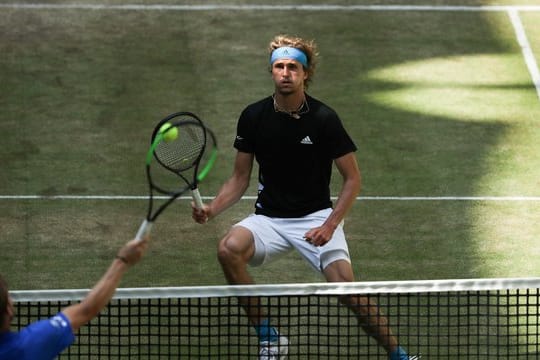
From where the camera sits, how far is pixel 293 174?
902 centimetres

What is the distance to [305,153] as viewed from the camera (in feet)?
29.5

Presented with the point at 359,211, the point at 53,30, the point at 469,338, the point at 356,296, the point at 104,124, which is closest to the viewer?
the point at 356,296

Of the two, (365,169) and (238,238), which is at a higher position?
(238,238)

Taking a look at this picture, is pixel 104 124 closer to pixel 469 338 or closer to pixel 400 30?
pixel 400 30

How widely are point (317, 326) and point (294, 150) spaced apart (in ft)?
3.91

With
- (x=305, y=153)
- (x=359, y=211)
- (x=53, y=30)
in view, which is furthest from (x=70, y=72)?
(x=305, y=153)

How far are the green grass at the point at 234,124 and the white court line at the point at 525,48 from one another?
0.33 feet

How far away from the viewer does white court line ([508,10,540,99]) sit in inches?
596

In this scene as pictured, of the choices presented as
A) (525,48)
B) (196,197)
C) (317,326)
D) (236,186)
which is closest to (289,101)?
(236,186)

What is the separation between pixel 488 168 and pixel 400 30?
3.65m

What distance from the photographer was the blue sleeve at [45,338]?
5715 mm

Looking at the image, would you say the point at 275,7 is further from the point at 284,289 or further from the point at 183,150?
the point at 284,289

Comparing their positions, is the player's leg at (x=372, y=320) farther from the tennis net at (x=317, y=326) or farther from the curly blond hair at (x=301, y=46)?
the curly blond hair at (x=301, y=46)

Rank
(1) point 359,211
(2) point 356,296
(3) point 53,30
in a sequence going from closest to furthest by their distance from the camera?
(2) point 356,296, (1) point 359,211, (3) point 53,30
